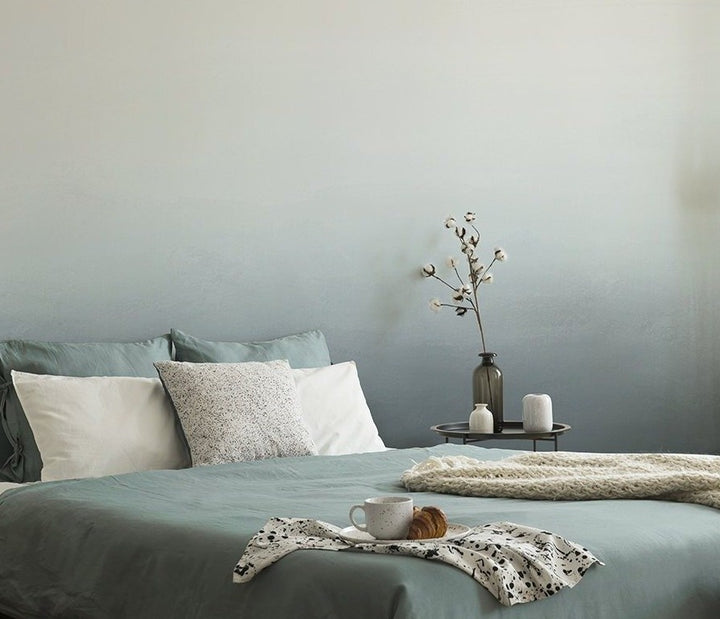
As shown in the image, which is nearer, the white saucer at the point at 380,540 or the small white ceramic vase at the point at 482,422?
the white saucer at the point at 380,540

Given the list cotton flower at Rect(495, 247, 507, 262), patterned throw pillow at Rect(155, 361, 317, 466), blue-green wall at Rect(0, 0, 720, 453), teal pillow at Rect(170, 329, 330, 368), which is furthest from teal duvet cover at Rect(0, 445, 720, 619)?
cotton flower at Rect(495, 247, 507, 262)

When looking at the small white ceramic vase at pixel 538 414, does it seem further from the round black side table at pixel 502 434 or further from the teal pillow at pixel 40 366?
the teal pillow at pixel 40 366

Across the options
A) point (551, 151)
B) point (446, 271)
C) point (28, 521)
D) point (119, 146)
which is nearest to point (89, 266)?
point (119, 146)

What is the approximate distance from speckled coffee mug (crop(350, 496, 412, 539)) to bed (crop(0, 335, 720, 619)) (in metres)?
0.11

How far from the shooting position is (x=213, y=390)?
3.48 m

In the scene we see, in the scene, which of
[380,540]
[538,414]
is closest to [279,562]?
[380,540]

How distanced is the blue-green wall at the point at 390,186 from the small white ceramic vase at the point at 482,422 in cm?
47

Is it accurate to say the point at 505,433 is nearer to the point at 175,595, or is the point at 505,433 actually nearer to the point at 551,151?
the point at 551,151

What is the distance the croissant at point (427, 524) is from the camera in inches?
84.7

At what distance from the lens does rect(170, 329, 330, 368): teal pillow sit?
389 cm

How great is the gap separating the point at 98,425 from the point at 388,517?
1510 mm

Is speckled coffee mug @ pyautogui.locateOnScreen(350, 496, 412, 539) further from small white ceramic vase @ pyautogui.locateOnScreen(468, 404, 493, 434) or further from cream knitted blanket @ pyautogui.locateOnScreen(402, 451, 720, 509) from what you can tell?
small white ceramic vase @ pyautogui.locateOnScreen(468, 404, 493, 434)

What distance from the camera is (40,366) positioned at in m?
3.57

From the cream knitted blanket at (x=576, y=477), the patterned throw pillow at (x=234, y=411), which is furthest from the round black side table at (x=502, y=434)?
the cream knitted blanket at (x=576, y=477)
